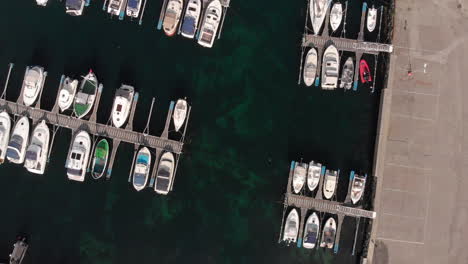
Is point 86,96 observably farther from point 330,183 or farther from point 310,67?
point 330,183

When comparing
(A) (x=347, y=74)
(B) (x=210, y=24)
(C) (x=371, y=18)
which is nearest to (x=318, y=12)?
(C) (x=371, y=18)

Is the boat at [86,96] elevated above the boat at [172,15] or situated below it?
below

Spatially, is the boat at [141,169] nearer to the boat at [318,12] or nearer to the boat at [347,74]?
the boat at [347,74]

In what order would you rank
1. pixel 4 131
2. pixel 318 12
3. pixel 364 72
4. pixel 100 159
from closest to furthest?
1. pixel 4 131
2. pixel 100 159
3. pixel 318 12
4. pixel 364 72

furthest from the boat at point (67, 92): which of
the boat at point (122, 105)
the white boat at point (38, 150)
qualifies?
the boat at point (122, 105)

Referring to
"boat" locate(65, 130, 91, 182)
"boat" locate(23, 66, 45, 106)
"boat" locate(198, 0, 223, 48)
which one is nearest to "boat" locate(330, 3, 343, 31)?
"boat" locate(198, 0, 223, 48)

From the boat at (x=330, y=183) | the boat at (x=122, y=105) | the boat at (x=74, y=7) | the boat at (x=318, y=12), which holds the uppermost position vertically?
the boat at (x=318, y=12)

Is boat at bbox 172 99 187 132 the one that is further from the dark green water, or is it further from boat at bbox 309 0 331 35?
boat at bbox 309 0 331 35
